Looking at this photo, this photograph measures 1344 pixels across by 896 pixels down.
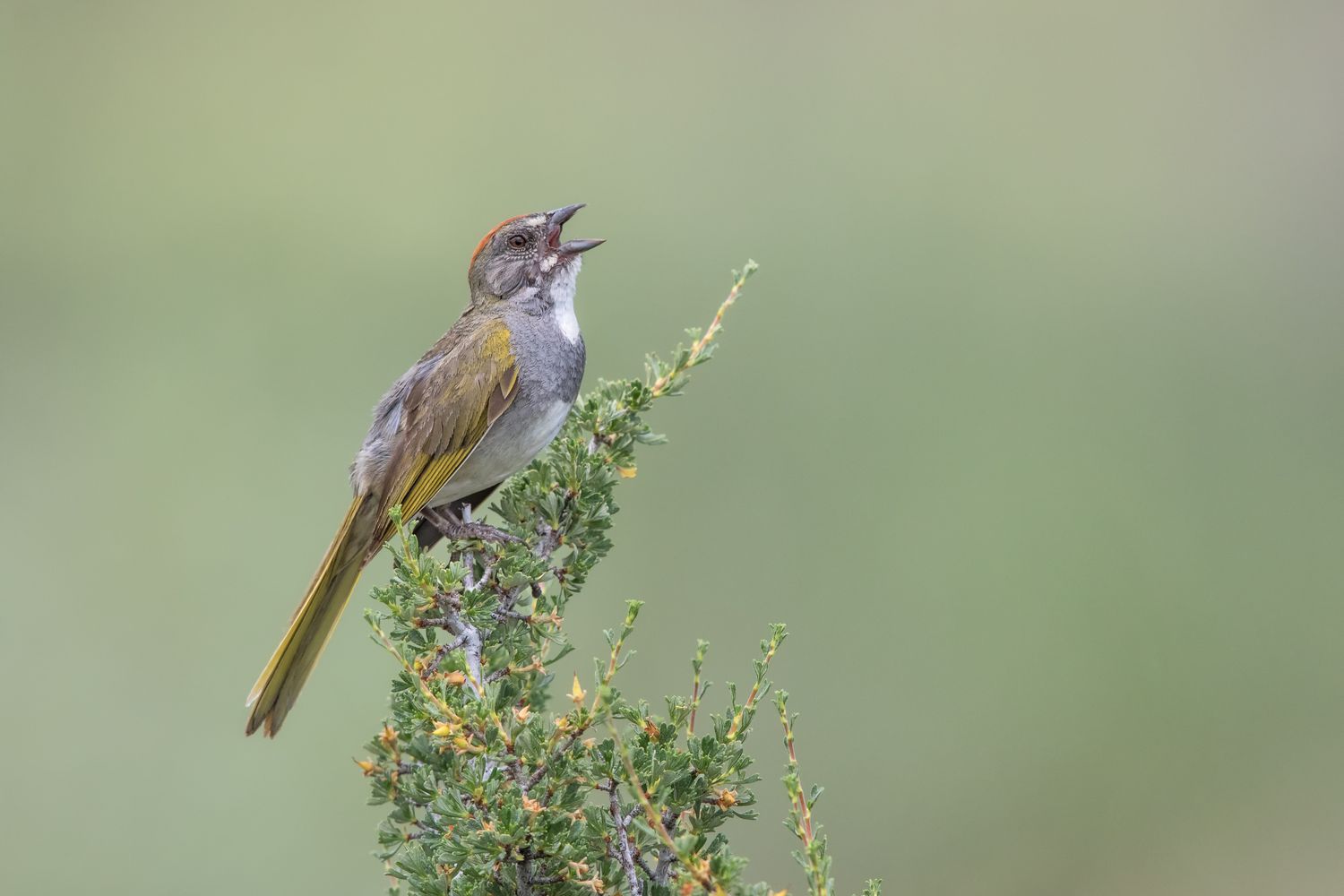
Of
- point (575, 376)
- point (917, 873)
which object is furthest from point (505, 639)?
point (917, 873)

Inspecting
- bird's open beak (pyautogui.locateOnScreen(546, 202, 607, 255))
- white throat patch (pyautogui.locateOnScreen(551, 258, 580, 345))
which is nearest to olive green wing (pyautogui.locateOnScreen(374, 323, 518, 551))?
white throat patch (pyautogui.locateOnScreen(551, 258, 580, 345))

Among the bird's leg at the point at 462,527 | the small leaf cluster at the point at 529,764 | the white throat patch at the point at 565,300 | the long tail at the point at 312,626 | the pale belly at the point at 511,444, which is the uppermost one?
the white throat patch at the point at 565,300

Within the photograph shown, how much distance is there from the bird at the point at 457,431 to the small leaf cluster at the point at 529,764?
0.58 meters

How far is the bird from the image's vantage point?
337 centimetres

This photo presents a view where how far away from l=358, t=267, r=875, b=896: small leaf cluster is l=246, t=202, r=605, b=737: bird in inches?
22.9

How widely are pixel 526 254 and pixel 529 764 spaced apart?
2.22 meters

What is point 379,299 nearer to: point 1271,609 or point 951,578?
point 951,578

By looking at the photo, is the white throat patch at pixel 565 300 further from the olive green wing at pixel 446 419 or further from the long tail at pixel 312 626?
the long tail at pixel 312 626

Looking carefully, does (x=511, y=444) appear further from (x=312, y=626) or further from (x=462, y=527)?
(x=312, y=626)

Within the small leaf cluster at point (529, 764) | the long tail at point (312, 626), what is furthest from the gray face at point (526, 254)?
the small leaf cluster at point (529, 764)

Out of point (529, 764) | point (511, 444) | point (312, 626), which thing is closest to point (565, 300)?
point (511, 444)

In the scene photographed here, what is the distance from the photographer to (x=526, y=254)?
13.7 feet

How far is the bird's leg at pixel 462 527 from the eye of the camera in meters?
3.36

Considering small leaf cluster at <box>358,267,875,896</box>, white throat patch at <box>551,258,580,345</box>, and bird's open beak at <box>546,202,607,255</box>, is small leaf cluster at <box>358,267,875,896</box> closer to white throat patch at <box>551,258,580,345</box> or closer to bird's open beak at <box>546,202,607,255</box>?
white throat patch at <box>551,258,580,345</box>
